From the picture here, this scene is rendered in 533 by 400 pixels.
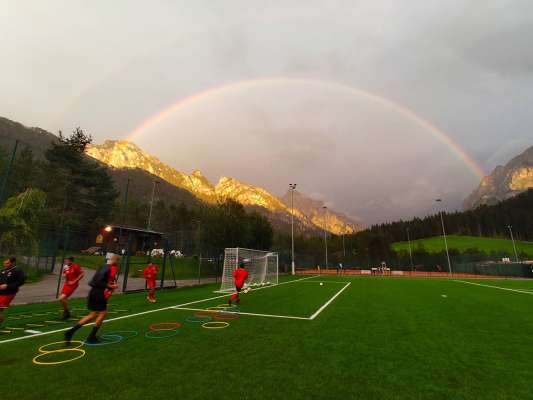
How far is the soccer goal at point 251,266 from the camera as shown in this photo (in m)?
23.4

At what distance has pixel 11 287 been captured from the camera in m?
8.37

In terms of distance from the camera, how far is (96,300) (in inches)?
280

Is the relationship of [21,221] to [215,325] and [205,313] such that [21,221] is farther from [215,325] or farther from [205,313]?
[215,325]

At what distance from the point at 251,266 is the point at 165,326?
18.5 m

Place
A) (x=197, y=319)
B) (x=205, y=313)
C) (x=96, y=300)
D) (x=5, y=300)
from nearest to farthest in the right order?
(x=96, y=300) → (x=5, y=300) → (x=197, y=319) → (x=205, y=313)

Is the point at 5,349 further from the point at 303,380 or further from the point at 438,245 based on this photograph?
the point at 438,245

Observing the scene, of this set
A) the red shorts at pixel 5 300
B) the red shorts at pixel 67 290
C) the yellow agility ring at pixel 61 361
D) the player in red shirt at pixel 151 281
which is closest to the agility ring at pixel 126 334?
the yellow agility ring at pixel 61 361

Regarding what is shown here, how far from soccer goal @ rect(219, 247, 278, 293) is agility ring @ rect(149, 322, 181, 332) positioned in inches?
460

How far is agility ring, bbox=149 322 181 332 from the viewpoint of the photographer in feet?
28.4

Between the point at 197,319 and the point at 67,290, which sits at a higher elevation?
the point at 67,290

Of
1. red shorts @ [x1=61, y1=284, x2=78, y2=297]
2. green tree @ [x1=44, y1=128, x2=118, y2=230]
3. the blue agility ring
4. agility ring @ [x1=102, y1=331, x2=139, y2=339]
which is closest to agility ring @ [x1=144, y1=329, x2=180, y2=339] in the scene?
agility ring @ [x1=102, y1=331, x2=139, y2=339]

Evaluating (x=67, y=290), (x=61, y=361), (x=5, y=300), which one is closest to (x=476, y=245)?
(x=67, y=290)

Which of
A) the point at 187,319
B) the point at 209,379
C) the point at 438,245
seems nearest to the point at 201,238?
the point at 187,319

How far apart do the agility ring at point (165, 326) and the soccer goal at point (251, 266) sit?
1169 cm
